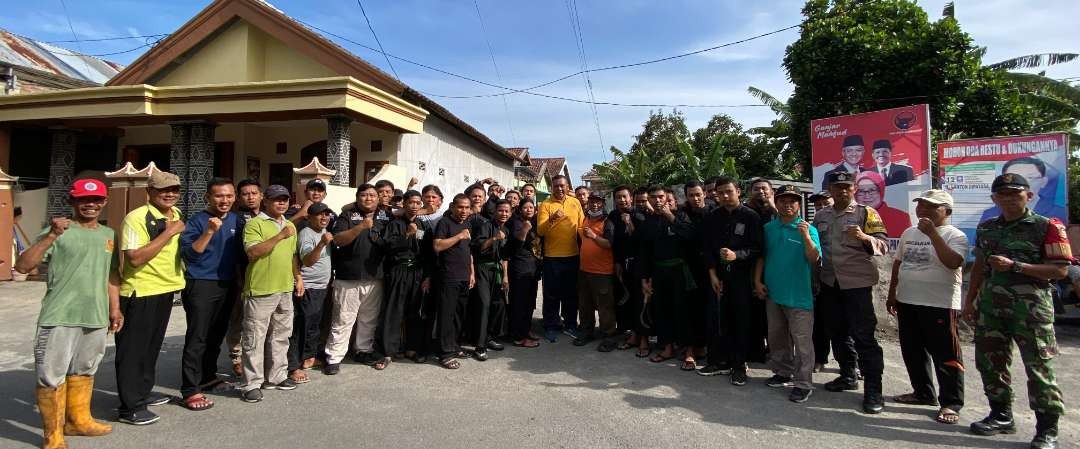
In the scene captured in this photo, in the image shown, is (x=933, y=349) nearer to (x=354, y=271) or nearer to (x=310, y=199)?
(x=354, y=271)

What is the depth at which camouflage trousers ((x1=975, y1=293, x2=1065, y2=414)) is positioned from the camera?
10.6 feet

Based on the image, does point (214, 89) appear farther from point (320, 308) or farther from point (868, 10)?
point (868, 10)

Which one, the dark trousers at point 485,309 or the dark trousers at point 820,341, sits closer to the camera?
the dark trousers at point 820,341

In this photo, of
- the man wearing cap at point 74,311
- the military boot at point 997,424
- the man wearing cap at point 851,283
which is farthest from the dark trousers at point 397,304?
the military boot at point 997,424

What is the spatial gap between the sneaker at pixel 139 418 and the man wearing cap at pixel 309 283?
3.20ft

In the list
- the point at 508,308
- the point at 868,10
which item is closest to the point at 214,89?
the point at 508,308

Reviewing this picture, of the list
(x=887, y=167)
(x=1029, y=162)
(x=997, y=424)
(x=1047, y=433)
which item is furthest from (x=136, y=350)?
(x=1029, y=162)

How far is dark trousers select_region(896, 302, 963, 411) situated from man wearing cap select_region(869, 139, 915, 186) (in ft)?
14.3

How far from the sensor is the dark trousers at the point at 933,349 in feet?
12.1

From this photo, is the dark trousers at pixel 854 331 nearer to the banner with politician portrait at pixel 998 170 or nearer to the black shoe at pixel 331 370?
the banner with politician portrait at pixel 998 170

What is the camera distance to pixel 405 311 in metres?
5.11

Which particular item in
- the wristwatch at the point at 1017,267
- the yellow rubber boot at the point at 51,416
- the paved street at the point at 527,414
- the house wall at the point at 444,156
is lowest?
the paved street at the point at 527,414

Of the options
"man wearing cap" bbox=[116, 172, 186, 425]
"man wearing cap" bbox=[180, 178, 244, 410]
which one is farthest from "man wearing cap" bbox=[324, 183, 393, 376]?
"man wearing cap" bbox=[116, 172, 186, 425]

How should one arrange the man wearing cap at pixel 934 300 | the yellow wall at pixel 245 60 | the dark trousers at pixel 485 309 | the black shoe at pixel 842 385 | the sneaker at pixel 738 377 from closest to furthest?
1. the man wearing cap at pixel 934 300
2. the black shoe at pixel 842 385
3. the sneaker at pixel 738 377
4. the dark trousers at pixel 485 309
5. the yellow wall at pixel 245 60
